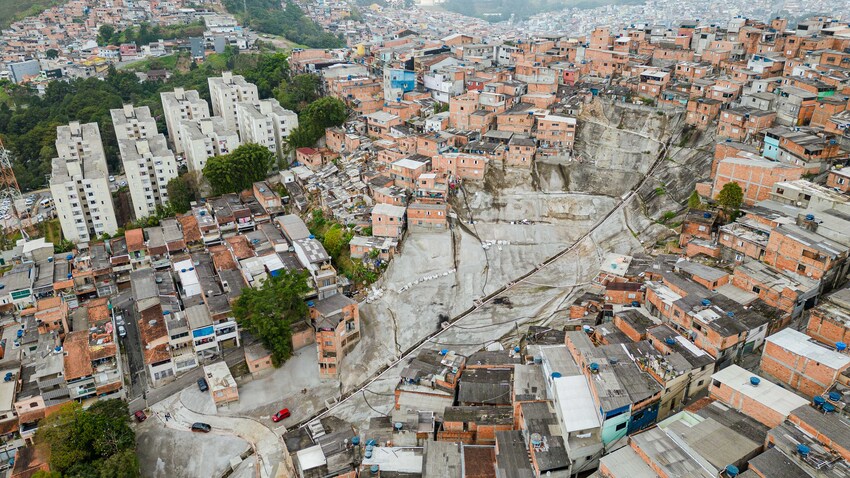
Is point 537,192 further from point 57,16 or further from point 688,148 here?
point 57,16

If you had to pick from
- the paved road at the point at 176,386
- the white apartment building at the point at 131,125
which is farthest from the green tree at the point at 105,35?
the paved road at the point at 176,386

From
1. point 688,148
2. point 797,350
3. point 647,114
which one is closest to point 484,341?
point 797,350

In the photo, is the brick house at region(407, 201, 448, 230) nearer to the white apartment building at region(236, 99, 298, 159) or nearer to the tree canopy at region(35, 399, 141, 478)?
the white apartment building at region(236, 99, 298, 159)

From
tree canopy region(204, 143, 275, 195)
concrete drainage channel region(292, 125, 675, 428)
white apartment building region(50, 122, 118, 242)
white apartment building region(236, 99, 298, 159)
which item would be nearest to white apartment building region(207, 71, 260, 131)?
white apartment building region(236, 99, 298, 159)

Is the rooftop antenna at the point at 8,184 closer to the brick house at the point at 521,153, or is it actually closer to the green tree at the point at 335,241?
the green tree at the point at 335,241

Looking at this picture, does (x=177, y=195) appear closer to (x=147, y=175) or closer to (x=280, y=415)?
(x=147, y=175)

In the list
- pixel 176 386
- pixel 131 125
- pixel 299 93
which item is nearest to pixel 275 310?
pixel 176 386
